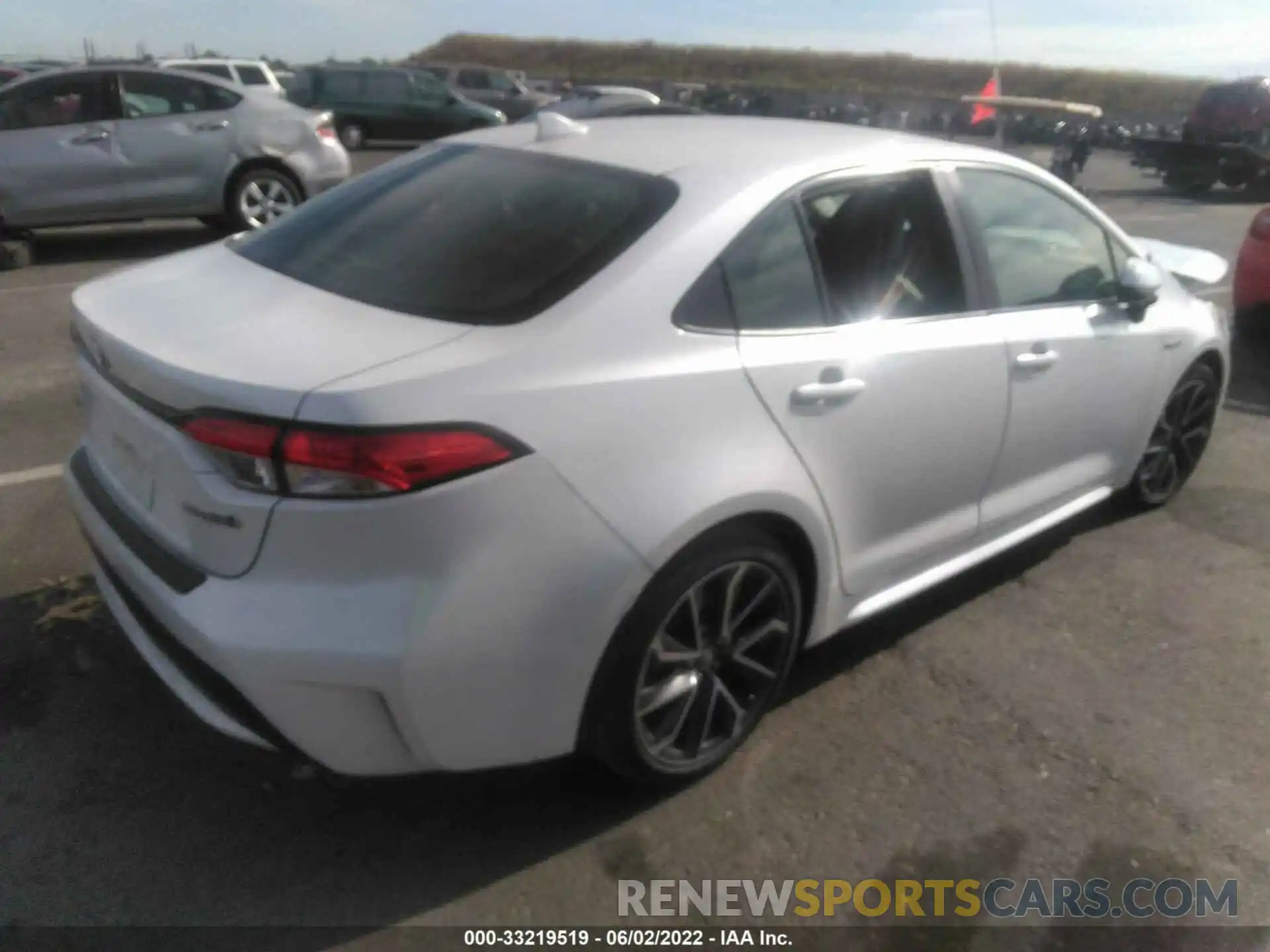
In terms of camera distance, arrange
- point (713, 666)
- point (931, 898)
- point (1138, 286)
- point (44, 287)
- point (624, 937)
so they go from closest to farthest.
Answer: point (624, 937), point (931, 898), point (713, 666), point (1138, 286), point (44, 287)

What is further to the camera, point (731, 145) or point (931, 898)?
point (731, 145)

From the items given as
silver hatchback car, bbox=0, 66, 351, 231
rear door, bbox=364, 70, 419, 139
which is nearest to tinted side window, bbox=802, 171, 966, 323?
Result: silver hatchback car, bbox=0, 66, 351, 231

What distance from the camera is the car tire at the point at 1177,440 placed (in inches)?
185

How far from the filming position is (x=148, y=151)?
10.1m

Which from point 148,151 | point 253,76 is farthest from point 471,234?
point 253,76

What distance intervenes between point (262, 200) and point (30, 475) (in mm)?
6326

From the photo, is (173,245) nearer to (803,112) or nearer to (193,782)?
(193,782)

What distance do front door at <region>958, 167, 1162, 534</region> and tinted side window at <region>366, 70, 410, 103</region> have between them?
20.9m

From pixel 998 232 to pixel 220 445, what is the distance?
8.17 ft

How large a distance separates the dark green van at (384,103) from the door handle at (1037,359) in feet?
67.0

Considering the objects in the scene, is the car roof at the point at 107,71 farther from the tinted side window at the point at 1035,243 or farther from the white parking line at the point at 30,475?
the tinted side window at the point at 1035,243

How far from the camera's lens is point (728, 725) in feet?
10.1

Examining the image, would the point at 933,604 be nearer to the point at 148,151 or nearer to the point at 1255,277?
the point at 1255,277

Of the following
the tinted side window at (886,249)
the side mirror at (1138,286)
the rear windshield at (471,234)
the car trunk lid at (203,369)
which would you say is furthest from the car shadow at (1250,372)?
the car trunk lid at (203,369)
